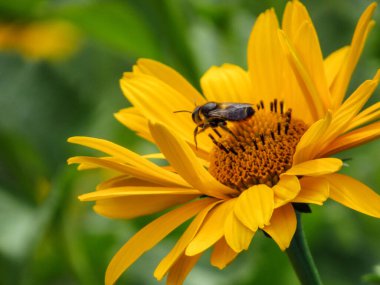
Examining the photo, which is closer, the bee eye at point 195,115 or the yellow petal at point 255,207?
the yellow petal at point 255,207

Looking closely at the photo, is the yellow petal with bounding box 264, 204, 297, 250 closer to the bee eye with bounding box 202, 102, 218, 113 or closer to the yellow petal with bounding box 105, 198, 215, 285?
the yellow petal with bounding box 105, 198, 215, 285

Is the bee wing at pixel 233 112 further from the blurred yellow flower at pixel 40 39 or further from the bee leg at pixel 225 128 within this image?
the blurred yellow flower at pixel 40 39

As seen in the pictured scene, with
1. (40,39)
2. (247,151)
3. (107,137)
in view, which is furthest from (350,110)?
(40,39)

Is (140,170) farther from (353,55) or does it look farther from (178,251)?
(353,55)

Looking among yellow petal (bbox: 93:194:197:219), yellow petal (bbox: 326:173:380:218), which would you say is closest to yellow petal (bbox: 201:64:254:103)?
yellow petal (bbox: 93:194:197:219)

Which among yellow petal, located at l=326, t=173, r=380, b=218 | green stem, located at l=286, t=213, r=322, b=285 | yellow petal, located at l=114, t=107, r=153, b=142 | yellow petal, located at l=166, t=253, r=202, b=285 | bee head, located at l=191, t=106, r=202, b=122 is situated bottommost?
green stem, located at l=286, t=213, r=322, b=285

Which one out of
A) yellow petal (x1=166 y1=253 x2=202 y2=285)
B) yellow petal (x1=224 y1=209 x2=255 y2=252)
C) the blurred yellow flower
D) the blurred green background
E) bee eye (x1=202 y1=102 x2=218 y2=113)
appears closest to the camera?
yellow petal (x1=224 y1=209 x2=255 y2=252)

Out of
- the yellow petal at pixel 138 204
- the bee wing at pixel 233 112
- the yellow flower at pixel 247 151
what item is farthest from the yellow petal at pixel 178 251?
the bee wing at pixel 233 112
